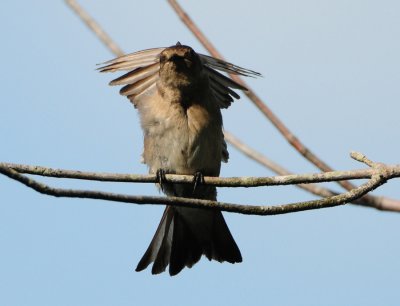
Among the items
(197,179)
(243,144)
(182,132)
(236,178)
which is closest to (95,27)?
(182,132)

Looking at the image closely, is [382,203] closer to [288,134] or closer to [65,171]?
[288,134]

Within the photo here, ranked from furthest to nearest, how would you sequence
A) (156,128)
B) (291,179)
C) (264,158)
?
(156,128) → (264,158) → (291,179)

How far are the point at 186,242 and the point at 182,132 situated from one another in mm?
1473

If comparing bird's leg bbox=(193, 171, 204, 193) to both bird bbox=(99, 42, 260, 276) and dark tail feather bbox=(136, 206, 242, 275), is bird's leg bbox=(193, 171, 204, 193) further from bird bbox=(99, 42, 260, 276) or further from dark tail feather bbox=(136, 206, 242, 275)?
dark tail feather bbox=(136, 206, 242, 275)

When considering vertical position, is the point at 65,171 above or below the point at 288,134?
below

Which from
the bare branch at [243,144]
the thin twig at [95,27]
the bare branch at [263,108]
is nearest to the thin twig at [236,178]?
the bare branch at [243,144]

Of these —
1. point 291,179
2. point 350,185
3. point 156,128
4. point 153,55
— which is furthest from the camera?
Answer: point 153,55

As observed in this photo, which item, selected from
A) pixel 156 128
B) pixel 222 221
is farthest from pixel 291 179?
pixel 222 221

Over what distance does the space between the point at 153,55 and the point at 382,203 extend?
3.77 metres

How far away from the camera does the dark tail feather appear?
25.0 ft

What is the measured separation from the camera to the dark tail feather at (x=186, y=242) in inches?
300

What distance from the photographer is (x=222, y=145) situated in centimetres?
750

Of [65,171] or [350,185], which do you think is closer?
[65,171]

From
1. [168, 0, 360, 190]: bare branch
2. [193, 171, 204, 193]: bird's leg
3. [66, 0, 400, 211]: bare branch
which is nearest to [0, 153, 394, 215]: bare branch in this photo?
[66, 0, 400, 211]: bare branch
